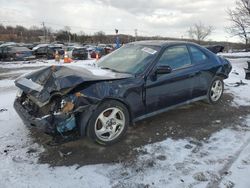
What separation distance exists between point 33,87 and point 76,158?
1301 millimetres

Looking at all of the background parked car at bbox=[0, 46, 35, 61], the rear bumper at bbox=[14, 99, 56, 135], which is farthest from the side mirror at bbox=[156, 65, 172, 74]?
the background parked car at bbox=[0, 46, 35, 61]

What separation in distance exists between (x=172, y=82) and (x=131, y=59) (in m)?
0.83

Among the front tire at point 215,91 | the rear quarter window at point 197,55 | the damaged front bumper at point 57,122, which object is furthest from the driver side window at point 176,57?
the damaged front bumper at point 57,122

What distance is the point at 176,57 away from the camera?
4.93 meters

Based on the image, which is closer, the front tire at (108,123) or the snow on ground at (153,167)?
the snow on ground at (153,167)

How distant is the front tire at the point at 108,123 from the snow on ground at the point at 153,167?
18.8 inches

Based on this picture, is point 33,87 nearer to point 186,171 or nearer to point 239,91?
point 186,171

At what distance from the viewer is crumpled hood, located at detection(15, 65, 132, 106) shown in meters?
3.68

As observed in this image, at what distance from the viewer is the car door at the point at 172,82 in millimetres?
4398

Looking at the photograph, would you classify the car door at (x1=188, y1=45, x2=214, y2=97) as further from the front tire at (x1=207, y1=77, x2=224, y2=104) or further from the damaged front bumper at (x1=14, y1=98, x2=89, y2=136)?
the damaged front bumper at (x1=14, y1=98, x2=89, y2=136)

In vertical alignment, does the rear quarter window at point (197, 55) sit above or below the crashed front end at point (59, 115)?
above

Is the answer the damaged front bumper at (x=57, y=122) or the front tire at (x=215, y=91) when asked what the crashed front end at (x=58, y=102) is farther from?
the front tire at (x=215, y=91)

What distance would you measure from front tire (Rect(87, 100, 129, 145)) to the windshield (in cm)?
74

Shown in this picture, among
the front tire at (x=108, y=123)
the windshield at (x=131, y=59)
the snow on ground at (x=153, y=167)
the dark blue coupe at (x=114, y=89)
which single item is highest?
the windshield at (x=131, y=59)
